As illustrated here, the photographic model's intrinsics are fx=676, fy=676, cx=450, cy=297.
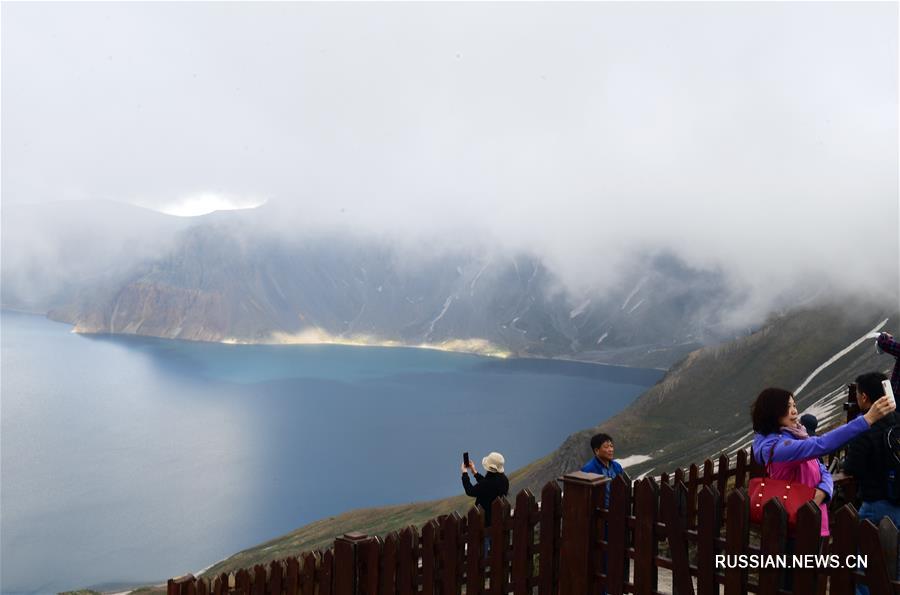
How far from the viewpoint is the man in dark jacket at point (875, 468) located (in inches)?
206

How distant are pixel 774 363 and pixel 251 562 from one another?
68.3 m

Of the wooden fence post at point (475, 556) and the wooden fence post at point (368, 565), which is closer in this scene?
the wooden fence post at point (475, 556)

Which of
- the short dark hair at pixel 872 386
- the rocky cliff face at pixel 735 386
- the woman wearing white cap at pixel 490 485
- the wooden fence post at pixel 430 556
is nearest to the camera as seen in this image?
the short dark hair at pixel 872 386

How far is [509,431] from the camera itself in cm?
9438

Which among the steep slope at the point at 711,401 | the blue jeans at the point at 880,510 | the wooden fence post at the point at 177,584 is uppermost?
the steep slope at the point at 711,401

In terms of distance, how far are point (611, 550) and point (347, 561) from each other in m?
3.09

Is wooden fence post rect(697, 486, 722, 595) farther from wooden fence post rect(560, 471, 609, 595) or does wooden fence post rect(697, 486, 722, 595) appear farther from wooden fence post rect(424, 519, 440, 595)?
wooden fence post rect(424, 519, 440, 595)

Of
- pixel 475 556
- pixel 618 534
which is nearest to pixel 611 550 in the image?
pixel 618 534

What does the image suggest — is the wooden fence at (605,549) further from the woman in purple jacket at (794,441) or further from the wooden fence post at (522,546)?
the woman in purple jacket at (794,441)

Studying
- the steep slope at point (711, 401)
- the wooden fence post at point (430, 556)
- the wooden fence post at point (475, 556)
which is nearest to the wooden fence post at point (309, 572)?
the wooden fence post at point (430, 556)

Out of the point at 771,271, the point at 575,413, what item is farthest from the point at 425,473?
the point at 771,271

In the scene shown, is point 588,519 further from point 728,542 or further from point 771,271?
point 771,271

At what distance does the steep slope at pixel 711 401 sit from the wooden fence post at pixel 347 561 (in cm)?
3560

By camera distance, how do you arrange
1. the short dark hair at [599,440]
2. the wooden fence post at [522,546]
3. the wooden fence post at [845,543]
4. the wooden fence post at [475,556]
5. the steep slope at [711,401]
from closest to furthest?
1. the wooden fence post at [845,543]
2. the wooden fence post at [522,546]
3. the wooden fence post at [475,556]
4. the short dark hair at [599,440]
5. the steep slope at [711,401]
